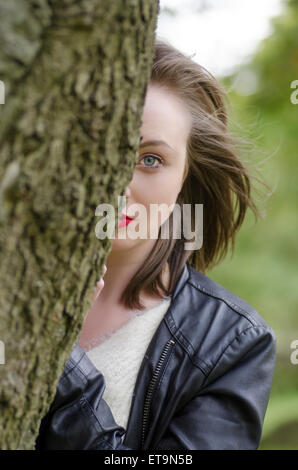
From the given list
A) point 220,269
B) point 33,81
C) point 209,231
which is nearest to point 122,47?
point 33,81

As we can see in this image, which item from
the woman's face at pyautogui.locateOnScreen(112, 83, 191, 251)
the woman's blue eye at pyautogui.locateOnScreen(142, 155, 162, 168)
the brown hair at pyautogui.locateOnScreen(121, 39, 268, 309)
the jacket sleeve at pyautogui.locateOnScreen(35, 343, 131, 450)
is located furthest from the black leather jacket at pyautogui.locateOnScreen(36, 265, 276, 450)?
the woman's blue eye at pyautogui.locateOnScreen(142, 155, 162, 168)

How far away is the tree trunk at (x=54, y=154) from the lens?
0.64m

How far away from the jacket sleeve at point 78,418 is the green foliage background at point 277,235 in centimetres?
324

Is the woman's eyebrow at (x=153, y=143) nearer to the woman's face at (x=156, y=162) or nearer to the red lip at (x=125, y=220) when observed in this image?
the woman's face at (x=156, y=162)

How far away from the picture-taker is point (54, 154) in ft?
2.21

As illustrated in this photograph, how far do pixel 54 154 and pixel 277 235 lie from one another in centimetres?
454

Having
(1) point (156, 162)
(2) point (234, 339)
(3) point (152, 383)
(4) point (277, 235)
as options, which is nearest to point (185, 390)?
(3) point (152, 383)

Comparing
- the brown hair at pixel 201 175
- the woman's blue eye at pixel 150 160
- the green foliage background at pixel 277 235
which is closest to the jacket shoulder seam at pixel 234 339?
the brown hair at pixel 201 175

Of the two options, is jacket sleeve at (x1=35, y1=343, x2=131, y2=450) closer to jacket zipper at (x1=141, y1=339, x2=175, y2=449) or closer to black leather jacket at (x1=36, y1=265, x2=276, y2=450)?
black leather jacket at (x1=36, y1=265, x2=276, y2=450)

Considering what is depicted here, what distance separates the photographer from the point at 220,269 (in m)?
4.57

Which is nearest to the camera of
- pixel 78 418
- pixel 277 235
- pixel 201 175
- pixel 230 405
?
pixel 78 418

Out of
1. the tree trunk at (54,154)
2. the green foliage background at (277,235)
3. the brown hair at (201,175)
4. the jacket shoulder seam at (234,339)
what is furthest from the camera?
the green foliage background at (277,235)

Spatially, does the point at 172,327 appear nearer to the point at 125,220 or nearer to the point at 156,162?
the point at 125,220
